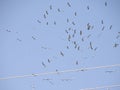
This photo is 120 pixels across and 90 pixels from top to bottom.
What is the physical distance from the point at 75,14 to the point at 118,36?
38.0 inches

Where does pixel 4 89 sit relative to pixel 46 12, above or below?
below

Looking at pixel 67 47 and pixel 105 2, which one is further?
Answer: pixel 67 47

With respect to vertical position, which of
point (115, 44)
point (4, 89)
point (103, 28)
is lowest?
point (4, 89)

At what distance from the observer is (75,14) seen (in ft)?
20.8

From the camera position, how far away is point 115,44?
6.06 m

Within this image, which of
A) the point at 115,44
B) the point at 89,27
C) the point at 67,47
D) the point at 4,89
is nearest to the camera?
the point at 4,89

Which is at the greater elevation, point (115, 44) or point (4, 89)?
point (115, 44)

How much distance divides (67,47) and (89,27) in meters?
0.76

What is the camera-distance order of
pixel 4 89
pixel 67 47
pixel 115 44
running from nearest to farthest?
pixel 4 89 < pixel 115 44 < pixel 67 47

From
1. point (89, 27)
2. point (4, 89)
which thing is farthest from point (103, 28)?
point (4, 89)

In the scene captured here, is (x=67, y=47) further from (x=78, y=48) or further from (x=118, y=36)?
(x=118, y=36)

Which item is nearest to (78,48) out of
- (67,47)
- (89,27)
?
(67,47)

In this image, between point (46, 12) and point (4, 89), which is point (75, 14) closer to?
point (46, 12)

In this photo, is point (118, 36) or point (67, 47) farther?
point (67, 47)
